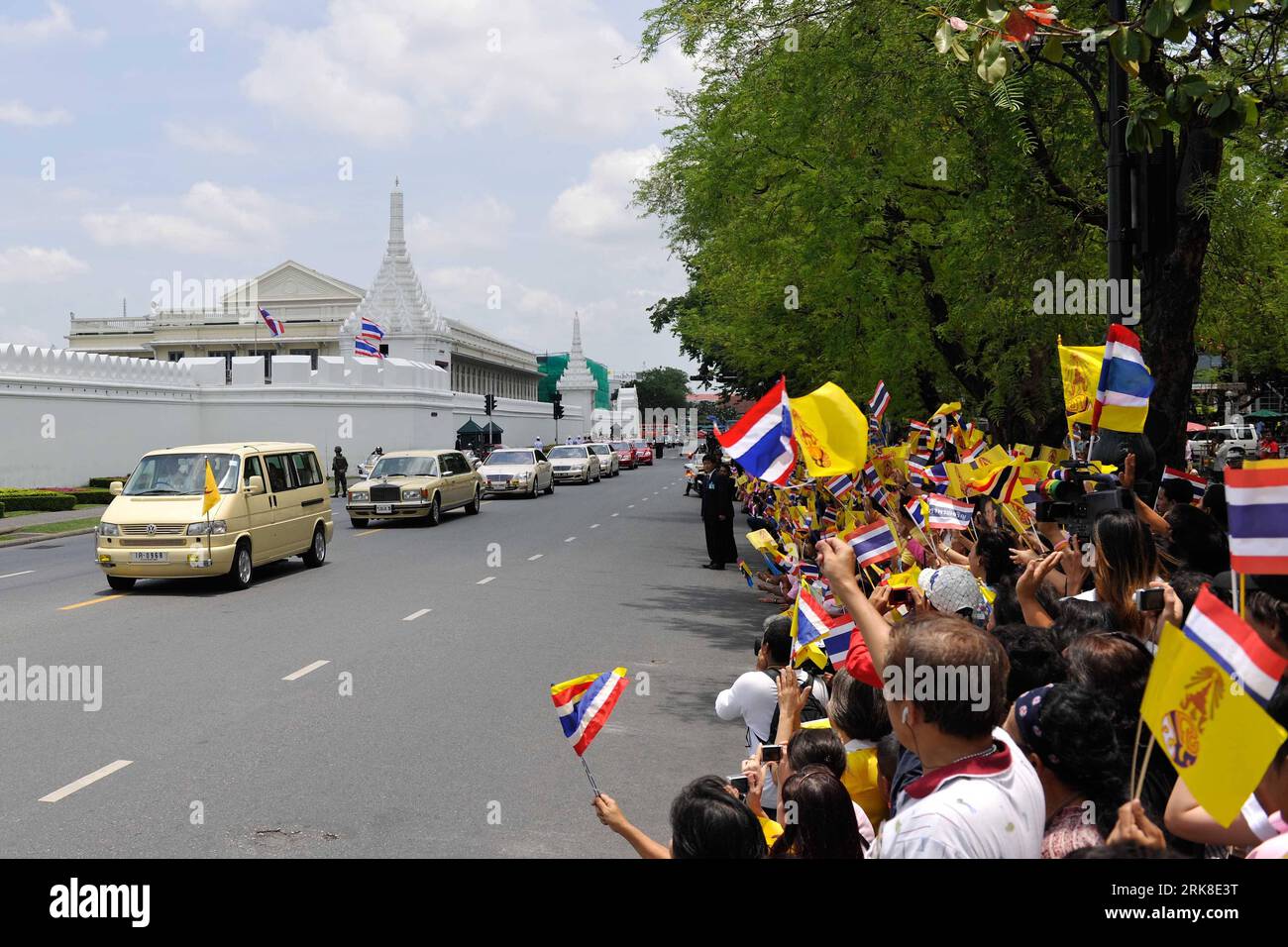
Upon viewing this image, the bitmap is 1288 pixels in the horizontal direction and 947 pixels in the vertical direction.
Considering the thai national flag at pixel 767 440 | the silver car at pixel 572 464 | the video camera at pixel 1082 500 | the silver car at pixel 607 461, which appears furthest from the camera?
the silver car at pixel 607 461

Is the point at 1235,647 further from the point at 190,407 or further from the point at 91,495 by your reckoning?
the point at 190,407

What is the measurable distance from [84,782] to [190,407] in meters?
44.4

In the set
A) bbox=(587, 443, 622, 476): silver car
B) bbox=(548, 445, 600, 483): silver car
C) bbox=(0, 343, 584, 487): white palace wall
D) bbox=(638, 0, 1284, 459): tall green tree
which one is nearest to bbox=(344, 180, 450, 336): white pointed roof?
bbox=(0, 343, 584, 487): white palace wall

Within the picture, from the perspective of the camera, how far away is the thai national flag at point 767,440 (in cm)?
590

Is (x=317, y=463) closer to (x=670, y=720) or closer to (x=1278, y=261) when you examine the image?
(x=670, y=720)

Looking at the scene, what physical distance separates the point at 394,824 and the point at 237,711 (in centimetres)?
280

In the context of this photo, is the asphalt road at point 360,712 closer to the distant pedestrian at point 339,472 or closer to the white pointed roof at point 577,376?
the distant pedestrian at point 339,472

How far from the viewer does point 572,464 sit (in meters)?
45.7

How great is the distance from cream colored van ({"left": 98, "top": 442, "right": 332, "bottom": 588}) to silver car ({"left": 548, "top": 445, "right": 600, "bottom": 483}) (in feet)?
92.9

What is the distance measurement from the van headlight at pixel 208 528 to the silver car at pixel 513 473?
2059 centimetres

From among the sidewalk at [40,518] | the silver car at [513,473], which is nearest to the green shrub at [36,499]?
the sidewalk at [40,518]

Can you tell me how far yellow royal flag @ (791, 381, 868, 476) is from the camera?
5.55 meters

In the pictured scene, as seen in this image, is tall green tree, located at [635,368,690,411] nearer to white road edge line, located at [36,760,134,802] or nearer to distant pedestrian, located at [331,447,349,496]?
distant pedestrian, located at [331,447,349,496]

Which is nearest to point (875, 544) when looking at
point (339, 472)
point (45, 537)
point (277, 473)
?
point (277, 473)
